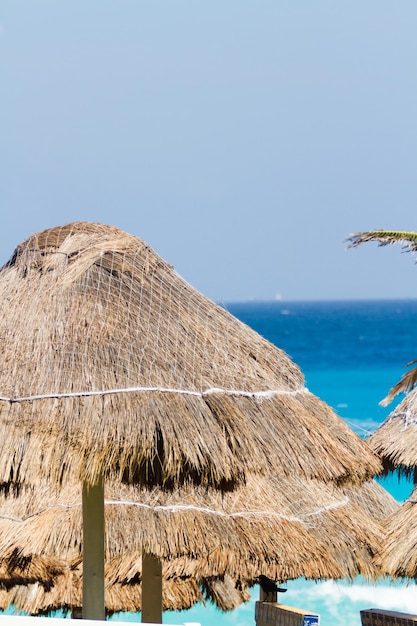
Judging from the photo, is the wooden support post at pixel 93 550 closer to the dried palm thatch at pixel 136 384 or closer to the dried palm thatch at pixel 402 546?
the dried palm thatch at pixel 136 384

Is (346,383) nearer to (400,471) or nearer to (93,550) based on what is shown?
(400,471)

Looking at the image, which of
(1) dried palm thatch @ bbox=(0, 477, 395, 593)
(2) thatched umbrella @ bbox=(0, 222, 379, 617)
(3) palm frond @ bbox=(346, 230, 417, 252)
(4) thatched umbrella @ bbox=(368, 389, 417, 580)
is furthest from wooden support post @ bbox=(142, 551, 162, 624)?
(3) palm frond @ bbox=(346, 230, 417, 252)

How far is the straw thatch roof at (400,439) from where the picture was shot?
5777 mm

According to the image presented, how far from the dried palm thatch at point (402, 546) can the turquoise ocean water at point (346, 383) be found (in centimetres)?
44

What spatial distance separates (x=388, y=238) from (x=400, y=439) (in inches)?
46.4

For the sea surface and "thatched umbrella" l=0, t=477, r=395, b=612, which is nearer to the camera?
"thatched umbrella" l=0, t=477, r=395, b=612

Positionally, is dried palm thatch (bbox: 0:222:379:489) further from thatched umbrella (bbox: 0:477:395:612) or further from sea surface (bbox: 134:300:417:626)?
sea surface (bbox: 134:300:417:626)

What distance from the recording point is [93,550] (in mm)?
5078

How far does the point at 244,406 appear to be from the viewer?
4.96 meters

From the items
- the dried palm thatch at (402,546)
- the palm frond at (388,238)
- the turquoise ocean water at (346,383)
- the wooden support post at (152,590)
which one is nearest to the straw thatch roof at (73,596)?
the turquoise ocean water at (346,383)

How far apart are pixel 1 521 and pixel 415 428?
236 centimetres

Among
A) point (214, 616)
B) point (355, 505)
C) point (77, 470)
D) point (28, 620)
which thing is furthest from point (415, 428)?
point (214, 616)

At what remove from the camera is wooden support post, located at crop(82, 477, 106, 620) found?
200 inches

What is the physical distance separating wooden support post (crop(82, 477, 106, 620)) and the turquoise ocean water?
1.40 metres
